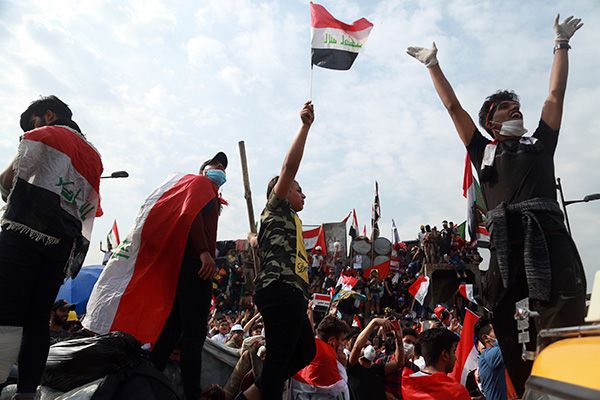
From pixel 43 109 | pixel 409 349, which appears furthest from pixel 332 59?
pixel 409 349

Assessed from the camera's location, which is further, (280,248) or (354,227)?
(354,227)

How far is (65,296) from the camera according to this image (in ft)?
30.2

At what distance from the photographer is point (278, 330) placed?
3.04 metres

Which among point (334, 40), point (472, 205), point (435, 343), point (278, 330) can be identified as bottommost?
point (435, 343)

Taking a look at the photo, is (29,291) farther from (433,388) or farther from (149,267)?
(433,388)

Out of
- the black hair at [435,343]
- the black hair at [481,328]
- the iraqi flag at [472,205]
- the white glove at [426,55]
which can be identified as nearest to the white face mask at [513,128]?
the white glove at [426,55]

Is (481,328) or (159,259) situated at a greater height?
(159,259)

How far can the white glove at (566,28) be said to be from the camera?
2.76 meters

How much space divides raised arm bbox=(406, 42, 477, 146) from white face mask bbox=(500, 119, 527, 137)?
172 mm

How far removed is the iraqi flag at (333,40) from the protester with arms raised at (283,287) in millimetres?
1360

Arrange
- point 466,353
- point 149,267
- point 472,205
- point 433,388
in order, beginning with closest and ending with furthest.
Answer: point 149,267 → point 433,388 → point 466,353 → point 472,205

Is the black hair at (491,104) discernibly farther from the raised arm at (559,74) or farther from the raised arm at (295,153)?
the raised arm at (295,153)

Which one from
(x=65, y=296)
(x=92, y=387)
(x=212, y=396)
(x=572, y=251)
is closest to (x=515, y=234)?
(x=572, y=251)

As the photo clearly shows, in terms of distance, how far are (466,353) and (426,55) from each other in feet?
12.5
